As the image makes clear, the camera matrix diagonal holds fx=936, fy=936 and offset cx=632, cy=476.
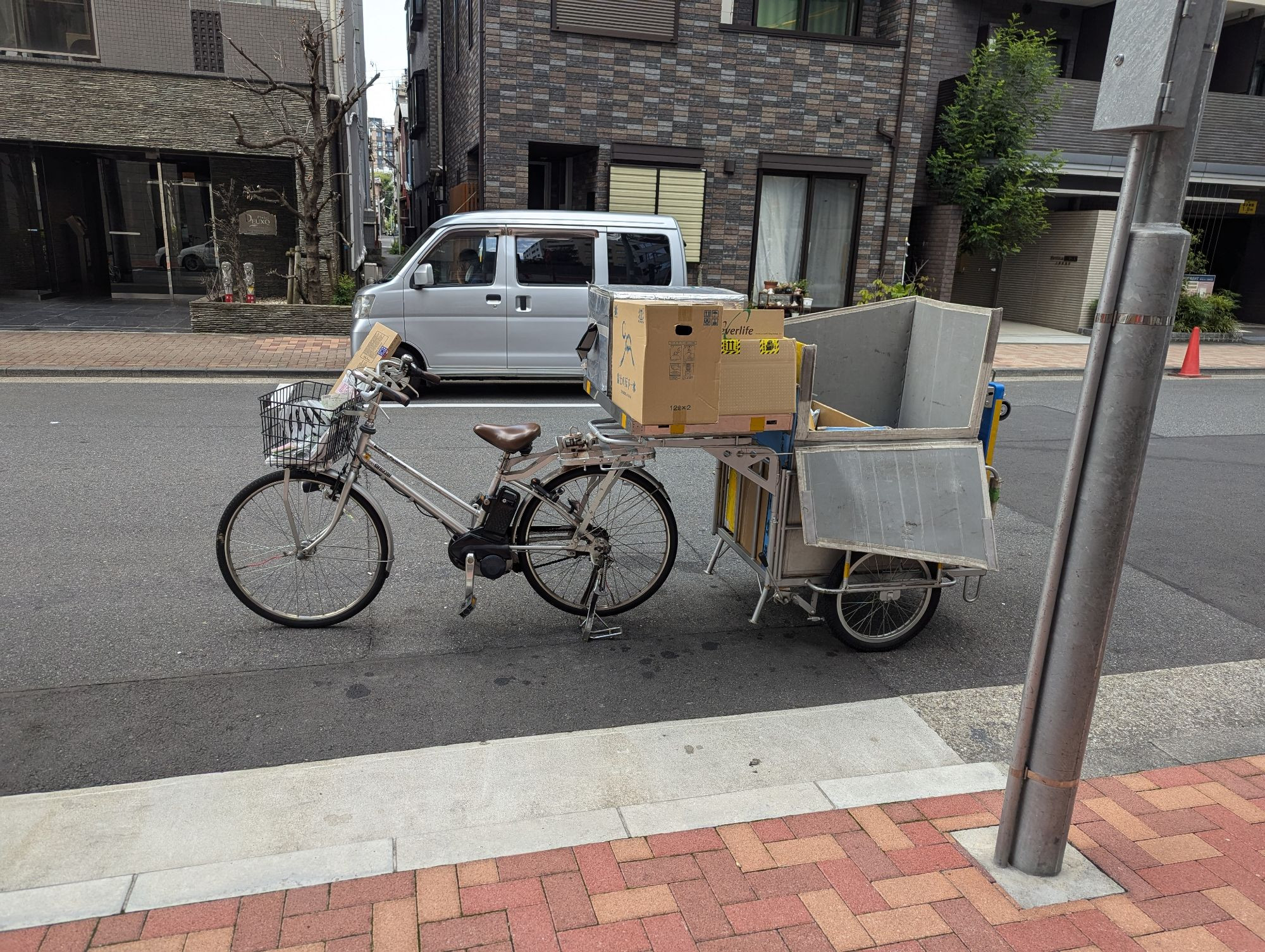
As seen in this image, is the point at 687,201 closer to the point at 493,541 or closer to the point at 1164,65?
the point at 493,541

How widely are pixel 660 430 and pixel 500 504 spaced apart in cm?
94

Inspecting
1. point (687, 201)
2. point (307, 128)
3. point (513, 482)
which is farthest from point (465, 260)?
point (307, 128)

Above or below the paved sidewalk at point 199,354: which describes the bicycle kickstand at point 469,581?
above

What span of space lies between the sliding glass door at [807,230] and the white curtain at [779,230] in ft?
0.04

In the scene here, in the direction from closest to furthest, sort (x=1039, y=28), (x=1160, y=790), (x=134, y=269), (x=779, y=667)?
(x=1160, y=790)
(x=779, y=667)
(x=1039, y=28)
(x=134, y=269)

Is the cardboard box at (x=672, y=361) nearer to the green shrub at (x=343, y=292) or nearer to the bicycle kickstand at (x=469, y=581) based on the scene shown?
the bicycle kickstand at (x=469, y=581)

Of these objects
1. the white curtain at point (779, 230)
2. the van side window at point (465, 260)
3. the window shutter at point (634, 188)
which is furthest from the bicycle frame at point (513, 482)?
the white curtain at point (779, 230)

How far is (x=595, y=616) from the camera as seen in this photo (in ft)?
15.4

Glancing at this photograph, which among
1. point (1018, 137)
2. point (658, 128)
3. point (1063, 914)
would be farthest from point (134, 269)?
point (1063, 914)

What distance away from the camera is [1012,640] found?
485 cm

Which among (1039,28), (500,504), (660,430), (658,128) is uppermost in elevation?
(1039,28)

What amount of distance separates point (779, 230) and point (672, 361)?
13.4 meters

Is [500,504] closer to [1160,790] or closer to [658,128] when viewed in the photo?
[1160,790]

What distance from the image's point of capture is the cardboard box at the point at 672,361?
3.83 meters
